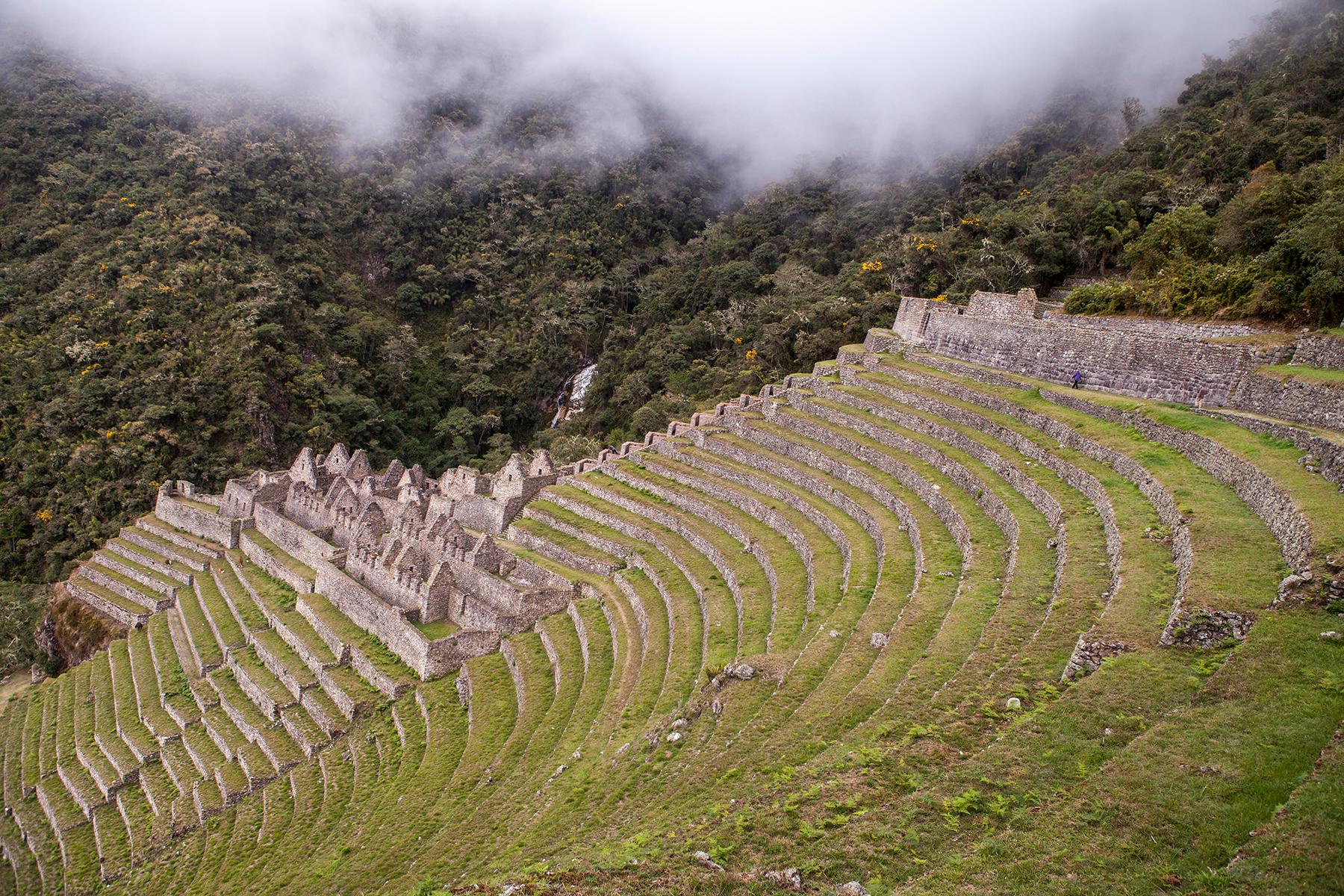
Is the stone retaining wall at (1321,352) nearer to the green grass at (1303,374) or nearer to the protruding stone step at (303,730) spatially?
the green grass at (1303,374)

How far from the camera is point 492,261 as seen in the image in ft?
221

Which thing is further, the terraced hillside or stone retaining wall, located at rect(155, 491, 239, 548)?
stone retaining wall, located at rect(155, 491, 239, 548)

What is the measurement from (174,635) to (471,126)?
71126 millimetres

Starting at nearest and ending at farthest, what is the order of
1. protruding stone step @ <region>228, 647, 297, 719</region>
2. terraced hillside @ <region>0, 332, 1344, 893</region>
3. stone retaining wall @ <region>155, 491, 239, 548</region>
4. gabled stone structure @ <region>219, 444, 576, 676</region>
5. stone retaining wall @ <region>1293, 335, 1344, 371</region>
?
1. terraced hillside @ <region>0, 332, 1344, 893</region>
2. stone retaining wall @ <region>1293, 335, 1344, 371</region>
3. protruding stone step @ <region>228, 647, 297, 719</region>
4. gabled stone structure @ <region>219, 444, 576, 676</region>
5. stone retaining wall @ <region>155, 491, 239, 548</region>

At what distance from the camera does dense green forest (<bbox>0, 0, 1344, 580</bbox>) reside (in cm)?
2806

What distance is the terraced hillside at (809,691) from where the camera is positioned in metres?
6.62

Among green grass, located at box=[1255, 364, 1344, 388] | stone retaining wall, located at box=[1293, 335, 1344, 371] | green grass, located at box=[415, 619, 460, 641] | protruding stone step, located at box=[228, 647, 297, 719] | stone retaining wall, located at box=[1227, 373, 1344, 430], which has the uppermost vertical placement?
stone retaining wall, located at box=[1293, 335, 1344, 371]

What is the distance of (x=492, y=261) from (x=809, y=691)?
6264cm

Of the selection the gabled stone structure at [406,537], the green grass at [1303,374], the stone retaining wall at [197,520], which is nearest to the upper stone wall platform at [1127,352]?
the green grass at [1303,374]

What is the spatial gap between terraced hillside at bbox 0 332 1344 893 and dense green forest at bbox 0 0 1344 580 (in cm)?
894

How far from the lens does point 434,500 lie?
26203 mm

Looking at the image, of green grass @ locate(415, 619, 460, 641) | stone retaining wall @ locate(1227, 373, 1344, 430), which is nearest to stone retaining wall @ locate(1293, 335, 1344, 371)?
stone retaining wall @ locate(1227, 373, 1344, 430)

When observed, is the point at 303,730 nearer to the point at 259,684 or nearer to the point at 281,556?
the point at 259,684

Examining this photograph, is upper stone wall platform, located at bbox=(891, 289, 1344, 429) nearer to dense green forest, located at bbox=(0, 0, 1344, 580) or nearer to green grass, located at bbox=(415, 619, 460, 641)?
dense green forest, located at bbox=(0, 0, 1344, 580)
